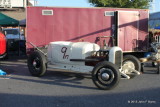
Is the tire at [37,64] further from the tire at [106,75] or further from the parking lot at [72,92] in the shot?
the tire at [106,75]

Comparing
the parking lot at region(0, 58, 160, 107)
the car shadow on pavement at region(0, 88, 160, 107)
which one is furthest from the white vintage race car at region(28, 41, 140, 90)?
the car shadow on pavement at region(0, 88, 160, 107)

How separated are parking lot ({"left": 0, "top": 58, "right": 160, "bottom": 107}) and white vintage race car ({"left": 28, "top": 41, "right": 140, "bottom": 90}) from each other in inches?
12.3

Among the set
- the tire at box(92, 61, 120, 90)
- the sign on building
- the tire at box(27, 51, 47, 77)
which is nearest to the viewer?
the tire at box(92, 61, 120, 90)

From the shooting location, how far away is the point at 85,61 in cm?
823

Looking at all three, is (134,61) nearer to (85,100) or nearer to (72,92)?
(72,92)

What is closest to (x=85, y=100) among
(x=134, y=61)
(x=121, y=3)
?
(x=134, y=61)

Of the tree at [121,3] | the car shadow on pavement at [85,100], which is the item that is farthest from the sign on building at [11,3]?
the car shadow on pavement at [85,100]

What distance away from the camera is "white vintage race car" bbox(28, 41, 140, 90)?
7273mm

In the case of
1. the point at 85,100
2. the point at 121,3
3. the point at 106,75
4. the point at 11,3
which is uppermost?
the point at 11,3

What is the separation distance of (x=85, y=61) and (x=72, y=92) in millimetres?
1425

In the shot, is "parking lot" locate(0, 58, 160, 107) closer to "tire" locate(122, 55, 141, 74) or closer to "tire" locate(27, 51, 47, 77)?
"tire" locate(27, 51, 47, 77)

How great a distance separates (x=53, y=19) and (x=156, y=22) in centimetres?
938

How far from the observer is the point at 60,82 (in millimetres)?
8406

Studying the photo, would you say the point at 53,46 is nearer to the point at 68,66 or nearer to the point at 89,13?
the point at 68,66
